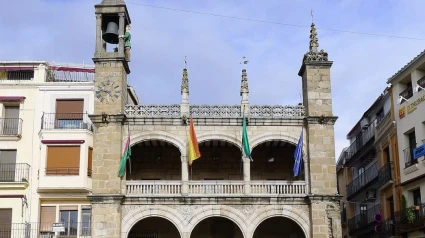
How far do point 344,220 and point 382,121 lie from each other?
11269 millimetres

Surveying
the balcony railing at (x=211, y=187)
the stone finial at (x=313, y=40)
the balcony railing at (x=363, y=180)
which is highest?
the stone finial at (x=313, y=40)

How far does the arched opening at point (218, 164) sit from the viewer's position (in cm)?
3008

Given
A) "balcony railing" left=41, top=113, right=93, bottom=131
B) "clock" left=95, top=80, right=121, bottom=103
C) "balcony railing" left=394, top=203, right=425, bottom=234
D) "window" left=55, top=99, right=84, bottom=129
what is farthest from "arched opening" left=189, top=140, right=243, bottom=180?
"balcony railing" left=394, top=203, right=425, bottom=234

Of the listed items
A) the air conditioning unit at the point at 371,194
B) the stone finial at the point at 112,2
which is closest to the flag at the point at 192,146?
the stone finial at the point at 112,2

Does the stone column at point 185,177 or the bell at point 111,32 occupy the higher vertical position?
the bell at point 111,32

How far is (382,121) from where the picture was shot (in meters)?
33.8

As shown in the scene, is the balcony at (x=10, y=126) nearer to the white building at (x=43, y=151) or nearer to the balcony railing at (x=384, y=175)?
the white building at (x=43, y=151)

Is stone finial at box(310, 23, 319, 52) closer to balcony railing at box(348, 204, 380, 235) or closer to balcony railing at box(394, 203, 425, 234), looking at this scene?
balcony railing at box(394, 203, 425, 234)

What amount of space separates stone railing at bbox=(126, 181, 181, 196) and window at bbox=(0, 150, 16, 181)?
6951 mm

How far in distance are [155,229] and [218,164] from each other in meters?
4.27

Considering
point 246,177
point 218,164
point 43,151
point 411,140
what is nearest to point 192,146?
point 246,177

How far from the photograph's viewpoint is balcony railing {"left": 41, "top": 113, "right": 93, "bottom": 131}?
102ft

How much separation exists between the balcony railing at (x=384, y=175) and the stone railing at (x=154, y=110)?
467 inches

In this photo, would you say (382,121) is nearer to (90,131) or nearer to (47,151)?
(90,131)
